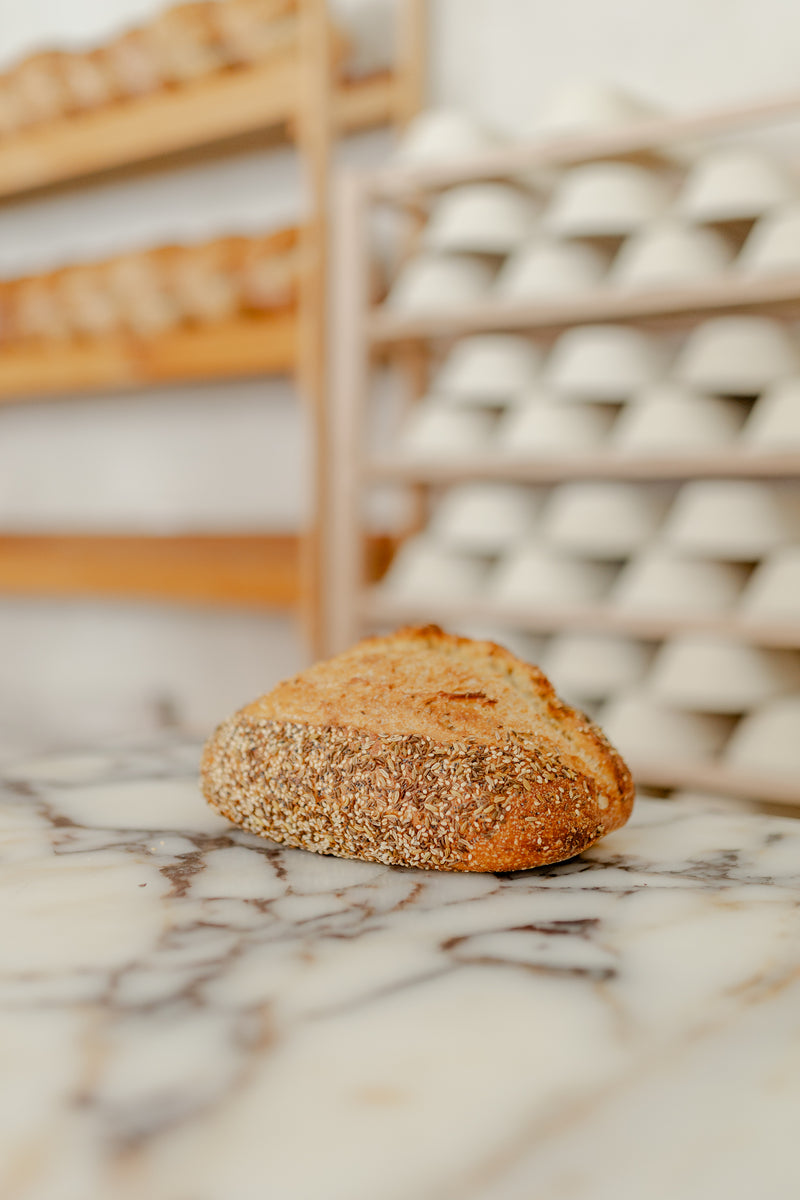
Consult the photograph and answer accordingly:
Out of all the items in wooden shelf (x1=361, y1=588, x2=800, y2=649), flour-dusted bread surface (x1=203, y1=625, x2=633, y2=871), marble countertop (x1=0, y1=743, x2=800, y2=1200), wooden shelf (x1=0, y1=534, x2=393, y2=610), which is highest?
wooden shelf (x1=0, y1=534, x2=393, y2=610)

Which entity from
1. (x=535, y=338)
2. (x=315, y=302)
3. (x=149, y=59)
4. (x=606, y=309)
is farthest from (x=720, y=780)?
(x=149, y=59)

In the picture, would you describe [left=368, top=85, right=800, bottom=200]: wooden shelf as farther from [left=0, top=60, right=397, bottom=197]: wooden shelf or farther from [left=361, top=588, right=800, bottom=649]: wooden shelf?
[left=361, top=588, right=800, bottom=649]: wooden shelf

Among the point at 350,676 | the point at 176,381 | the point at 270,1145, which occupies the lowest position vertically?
the point at 270,1145

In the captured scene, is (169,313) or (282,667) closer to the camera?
(169,313)

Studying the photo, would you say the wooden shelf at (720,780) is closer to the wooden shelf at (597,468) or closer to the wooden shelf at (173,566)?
the wooden shelf at (597,468)

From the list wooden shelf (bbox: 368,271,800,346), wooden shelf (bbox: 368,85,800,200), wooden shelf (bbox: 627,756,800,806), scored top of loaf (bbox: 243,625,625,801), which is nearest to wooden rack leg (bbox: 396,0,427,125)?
wooden shelf (bbox: 368,85,800,200)

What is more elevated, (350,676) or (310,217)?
(310,217)

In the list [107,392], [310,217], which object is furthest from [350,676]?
[107,392]

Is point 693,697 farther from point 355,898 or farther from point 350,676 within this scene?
point 355,898
